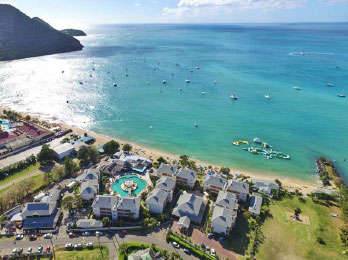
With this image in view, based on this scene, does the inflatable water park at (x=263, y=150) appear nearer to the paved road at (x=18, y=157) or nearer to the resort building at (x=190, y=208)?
the resort building at (x=190, y=208)

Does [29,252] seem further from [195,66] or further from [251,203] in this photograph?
[195,66]

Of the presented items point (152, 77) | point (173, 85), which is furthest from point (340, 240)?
point (152, 77)

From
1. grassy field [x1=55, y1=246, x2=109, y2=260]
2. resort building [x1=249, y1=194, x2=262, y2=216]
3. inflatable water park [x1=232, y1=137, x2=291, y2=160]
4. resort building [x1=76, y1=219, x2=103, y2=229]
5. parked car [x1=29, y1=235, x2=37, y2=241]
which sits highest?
resort building [x1=76, y1=219, x2=103, y2=229]

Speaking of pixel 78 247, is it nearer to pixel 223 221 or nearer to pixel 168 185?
pixel 168 185

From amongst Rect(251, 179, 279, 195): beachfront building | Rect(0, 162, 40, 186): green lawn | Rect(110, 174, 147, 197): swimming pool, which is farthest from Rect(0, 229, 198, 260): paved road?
Rect(251, 179, 279, 195): beachfront building

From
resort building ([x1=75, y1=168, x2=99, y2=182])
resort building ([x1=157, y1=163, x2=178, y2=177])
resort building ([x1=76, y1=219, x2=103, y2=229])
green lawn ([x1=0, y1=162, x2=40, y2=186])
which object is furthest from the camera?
resort building ([x1=157, y1=163, x2=178, y2=177])

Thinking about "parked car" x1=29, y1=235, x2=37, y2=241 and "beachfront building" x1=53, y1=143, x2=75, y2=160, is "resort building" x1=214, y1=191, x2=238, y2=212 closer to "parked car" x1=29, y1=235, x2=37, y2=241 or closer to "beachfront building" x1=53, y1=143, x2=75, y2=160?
"parked car" x1=29, y1=235, x2=37, y2=241

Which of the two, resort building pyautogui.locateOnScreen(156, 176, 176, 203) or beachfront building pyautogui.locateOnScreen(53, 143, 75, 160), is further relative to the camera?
beachfront building pyautogui.locateOnScreen(53, 143, 75, 160)
